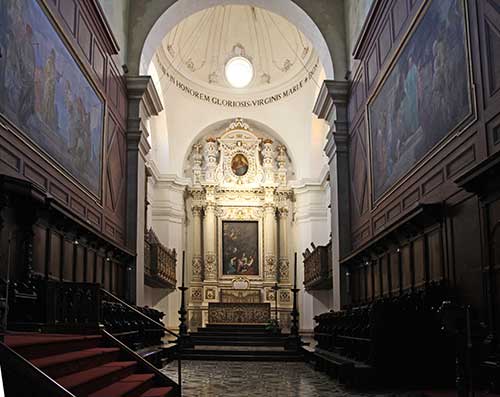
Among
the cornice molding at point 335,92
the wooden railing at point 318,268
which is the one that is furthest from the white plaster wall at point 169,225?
the cornice molding at point 335,92

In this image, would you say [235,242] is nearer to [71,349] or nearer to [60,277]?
[60,277]

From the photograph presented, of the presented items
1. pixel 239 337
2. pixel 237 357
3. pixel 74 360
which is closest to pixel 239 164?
pixel 239 337

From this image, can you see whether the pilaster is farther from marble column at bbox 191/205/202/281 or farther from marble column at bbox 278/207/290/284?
marble column at bbox 278/207/290/284

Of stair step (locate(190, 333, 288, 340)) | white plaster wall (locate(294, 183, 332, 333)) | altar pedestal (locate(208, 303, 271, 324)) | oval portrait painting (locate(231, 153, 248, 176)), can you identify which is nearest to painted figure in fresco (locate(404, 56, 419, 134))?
stair step (locate(190, 333, 288, 340))

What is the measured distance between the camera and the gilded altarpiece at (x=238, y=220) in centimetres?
2433

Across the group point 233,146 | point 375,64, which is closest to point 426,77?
point 375,64

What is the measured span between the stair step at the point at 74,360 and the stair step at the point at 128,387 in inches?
12.1

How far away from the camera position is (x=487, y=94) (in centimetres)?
737

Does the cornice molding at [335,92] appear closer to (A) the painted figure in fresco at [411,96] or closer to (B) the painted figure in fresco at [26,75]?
(A) the painted figure in fresco at [411,96]

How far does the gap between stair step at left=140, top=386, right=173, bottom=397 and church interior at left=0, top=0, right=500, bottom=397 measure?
0.03 meters

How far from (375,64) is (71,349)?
28.4ft

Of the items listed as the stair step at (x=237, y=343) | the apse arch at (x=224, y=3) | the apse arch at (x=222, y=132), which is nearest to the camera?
the apse arch at (x=224, y=3)

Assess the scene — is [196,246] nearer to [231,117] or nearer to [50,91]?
[231,117]

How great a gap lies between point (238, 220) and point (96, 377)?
63.5ft
